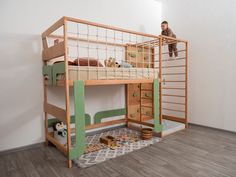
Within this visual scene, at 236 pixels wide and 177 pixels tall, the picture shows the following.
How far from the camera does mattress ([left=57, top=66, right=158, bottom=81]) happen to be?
159 centimetres

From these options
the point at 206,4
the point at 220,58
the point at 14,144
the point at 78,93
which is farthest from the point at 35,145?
Answer: the point at 206,4

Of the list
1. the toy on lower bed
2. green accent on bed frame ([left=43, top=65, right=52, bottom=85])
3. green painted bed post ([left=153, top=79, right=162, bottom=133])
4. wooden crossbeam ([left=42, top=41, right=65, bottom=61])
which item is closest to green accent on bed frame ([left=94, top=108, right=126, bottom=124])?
the toy on lower bed

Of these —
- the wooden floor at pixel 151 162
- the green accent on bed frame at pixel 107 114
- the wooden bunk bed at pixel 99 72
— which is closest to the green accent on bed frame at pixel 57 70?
the wooden bunk bed at pixel 99 72

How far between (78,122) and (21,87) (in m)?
0.87

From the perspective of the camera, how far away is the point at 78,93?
158cm

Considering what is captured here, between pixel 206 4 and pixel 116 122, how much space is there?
2.24 metres

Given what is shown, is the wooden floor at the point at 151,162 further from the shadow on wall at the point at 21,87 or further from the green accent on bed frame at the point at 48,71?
the green accent on bed frame at the point at 48,71

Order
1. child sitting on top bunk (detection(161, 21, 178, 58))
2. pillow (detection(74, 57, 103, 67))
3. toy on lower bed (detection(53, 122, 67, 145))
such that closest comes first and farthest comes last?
1. pillow (detection(74, 57, 103, 67))
2. toy on lower bed (detection(53, 122, 67, 145))
3. child sitting on top bunk (detection(161, 21, 178, 58))

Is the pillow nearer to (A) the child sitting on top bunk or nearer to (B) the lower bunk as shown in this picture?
(B) the lower bunk

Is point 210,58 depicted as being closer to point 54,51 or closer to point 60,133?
point 54,51

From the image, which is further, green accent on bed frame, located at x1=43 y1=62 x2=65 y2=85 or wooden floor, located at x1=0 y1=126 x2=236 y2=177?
green accent on bed frame, located at x1=43 y1=62 x2=65 y2=85

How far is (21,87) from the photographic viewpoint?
1945mm

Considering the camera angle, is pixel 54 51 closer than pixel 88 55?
Yes

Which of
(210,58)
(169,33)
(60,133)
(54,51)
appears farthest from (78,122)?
(210,58)
